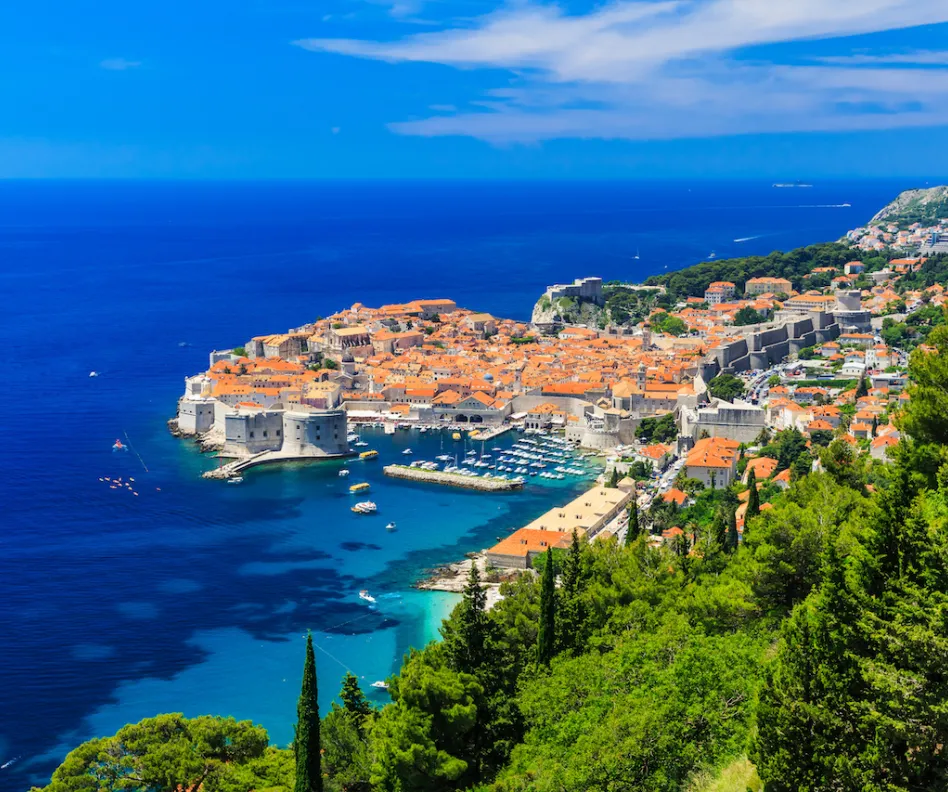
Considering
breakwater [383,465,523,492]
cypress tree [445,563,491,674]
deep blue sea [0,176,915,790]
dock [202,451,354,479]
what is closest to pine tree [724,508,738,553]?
deep blue sea [0,176,915,790]

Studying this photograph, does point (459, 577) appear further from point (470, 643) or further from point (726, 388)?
point (726, 388)

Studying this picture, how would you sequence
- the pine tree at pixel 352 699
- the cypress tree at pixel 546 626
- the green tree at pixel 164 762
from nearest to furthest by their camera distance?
the green tree at pixel 164 762
the cypress tree at pixel 546 626
the pine tree at pixel 352 699

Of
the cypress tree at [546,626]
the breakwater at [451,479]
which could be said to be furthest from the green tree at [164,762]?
the breakwater at [451,479]

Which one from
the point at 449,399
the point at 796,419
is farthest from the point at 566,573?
the point at 449,399

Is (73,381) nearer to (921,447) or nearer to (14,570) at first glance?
(14,570)

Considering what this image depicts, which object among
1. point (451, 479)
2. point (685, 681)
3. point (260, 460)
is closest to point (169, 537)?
point (260, 460)

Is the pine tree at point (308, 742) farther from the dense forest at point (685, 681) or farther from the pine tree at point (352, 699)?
the pine tree at point (352, 699)

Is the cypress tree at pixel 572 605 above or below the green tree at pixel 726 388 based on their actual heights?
below

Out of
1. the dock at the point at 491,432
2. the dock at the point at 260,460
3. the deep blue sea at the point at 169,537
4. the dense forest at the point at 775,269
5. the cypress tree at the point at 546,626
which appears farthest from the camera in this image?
the dense forest at the point at 775,269

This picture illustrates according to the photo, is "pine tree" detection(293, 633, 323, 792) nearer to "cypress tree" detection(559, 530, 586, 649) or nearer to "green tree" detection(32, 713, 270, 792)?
"green tree" detection(32, 713, 270, 792)
